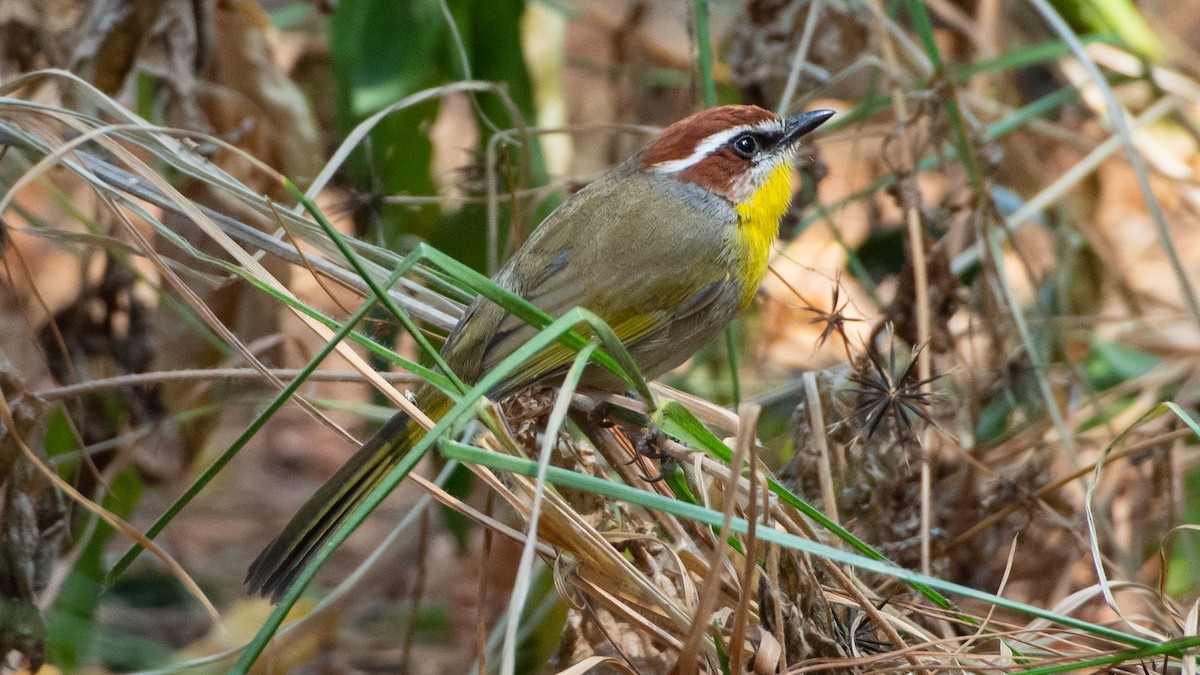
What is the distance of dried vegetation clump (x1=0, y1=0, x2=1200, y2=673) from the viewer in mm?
1961

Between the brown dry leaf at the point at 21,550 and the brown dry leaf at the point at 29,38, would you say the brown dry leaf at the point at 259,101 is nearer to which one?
the brown dry leaf at the point at 29,38

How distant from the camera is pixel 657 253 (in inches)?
110

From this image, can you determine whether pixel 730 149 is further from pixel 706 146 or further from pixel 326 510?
pixel 326 510

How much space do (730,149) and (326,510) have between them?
143 cm

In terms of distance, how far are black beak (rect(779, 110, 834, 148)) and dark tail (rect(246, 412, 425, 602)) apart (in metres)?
1.37

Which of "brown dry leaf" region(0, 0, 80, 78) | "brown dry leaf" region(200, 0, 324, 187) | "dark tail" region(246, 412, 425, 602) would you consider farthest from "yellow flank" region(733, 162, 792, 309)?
"brown dry leaf" region(0, 0, 80, 78)

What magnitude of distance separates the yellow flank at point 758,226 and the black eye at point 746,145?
84 millimetres

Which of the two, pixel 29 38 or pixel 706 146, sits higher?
pixel 706 146

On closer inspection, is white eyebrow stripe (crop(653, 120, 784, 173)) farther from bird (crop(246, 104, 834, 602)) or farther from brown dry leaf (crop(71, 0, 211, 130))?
brown dry leaf (crop(71, 0, 211, 130))

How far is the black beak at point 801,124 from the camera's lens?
→ 9.90ft

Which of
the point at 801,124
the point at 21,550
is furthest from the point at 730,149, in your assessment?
the point at 21,550

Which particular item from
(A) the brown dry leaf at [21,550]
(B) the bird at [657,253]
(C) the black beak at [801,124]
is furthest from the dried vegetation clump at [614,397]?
(C) the black beak at [801,124]

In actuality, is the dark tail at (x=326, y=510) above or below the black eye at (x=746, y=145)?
below

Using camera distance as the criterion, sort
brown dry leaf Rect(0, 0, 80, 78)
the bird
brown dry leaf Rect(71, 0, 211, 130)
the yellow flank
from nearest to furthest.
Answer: the bird
the yellow flank
brown dry leaf Rect(71, 0, 211, 130)
brown dry leaf Rect(0, 0, 80, 78)
